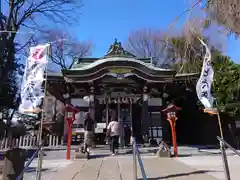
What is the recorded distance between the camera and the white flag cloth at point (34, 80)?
514cm

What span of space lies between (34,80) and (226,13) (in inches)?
174

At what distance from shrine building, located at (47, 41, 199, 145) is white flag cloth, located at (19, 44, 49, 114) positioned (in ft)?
18.6

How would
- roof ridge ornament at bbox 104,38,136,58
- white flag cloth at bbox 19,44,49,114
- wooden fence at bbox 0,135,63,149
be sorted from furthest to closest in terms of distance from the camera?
1. roof ridge ornament at bbox 104,38,136,58
2. wooden fence at bbox 0,135,63,149
3. white flag cloth at bbox 19,44,49,114

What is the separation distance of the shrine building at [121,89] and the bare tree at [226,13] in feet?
22.7

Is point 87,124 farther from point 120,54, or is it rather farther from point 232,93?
point 232,93

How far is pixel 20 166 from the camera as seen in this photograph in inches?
163

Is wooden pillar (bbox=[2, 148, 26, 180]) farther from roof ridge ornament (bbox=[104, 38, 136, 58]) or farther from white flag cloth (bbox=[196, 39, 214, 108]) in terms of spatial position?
roof ridge ornament (bbox=[104, 38, 136, 58])

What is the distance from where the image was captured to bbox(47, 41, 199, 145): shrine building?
37.4 feet

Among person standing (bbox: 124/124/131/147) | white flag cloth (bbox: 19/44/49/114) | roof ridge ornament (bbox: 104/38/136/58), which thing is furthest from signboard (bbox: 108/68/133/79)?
white flag cloth (bbox: 19/44/49/114)

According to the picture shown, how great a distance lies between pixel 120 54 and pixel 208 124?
23.0 ft

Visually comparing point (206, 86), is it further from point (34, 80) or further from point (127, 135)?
point (127, 135)

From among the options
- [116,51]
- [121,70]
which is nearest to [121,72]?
[121,70]

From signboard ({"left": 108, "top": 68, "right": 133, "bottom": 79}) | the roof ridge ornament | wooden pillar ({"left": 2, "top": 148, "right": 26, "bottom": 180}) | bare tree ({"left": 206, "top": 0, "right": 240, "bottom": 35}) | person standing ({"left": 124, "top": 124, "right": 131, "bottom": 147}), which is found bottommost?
wooden pillar ({"left": 2, "top": 148, "right": 26, "bottom": 180})

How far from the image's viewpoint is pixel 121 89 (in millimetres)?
12586
